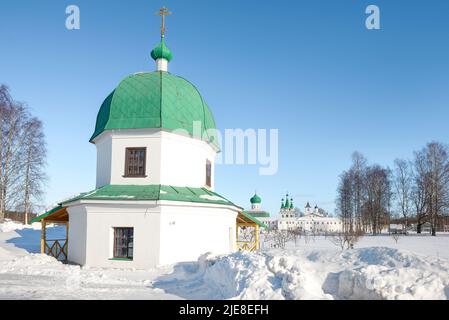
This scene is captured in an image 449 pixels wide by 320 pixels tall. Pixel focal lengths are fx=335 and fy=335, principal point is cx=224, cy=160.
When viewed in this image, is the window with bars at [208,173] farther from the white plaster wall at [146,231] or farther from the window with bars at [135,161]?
the window with bars at [135,161]

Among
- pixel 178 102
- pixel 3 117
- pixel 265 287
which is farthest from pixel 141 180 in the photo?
pixel 3 117

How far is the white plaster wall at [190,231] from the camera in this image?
487 inches

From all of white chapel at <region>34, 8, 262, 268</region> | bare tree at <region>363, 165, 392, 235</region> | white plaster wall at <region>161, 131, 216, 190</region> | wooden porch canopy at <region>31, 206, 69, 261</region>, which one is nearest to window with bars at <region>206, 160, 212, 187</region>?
white chapel at <region>34, 8, 262, 268</region>

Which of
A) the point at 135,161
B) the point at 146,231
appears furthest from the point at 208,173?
the point at 146,231

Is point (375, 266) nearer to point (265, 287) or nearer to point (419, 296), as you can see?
point (419, 296)

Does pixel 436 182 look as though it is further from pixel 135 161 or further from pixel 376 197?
pixel 135 161

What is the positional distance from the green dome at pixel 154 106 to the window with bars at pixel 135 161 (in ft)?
3.34

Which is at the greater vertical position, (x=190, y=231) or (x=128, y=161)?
(x=128, y=161)

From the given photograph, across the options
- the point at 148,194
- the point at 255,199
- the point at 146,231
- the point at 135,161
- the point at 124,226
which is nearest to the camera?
the point at 146,231

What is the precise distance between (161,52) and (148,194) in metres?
8.24

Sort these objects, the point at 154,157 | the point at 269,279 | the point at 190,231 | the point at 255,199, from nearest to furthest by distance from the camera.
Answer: the point at 269,279
the point at 190,231
the point at 154,157
the point at 255,199

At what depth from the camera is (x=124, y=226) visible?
12438 mm

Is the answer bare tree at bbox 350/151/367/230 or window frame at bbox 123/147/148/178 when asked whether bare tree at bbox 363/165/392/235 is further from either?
window frame at bbox 123/147/148/178
